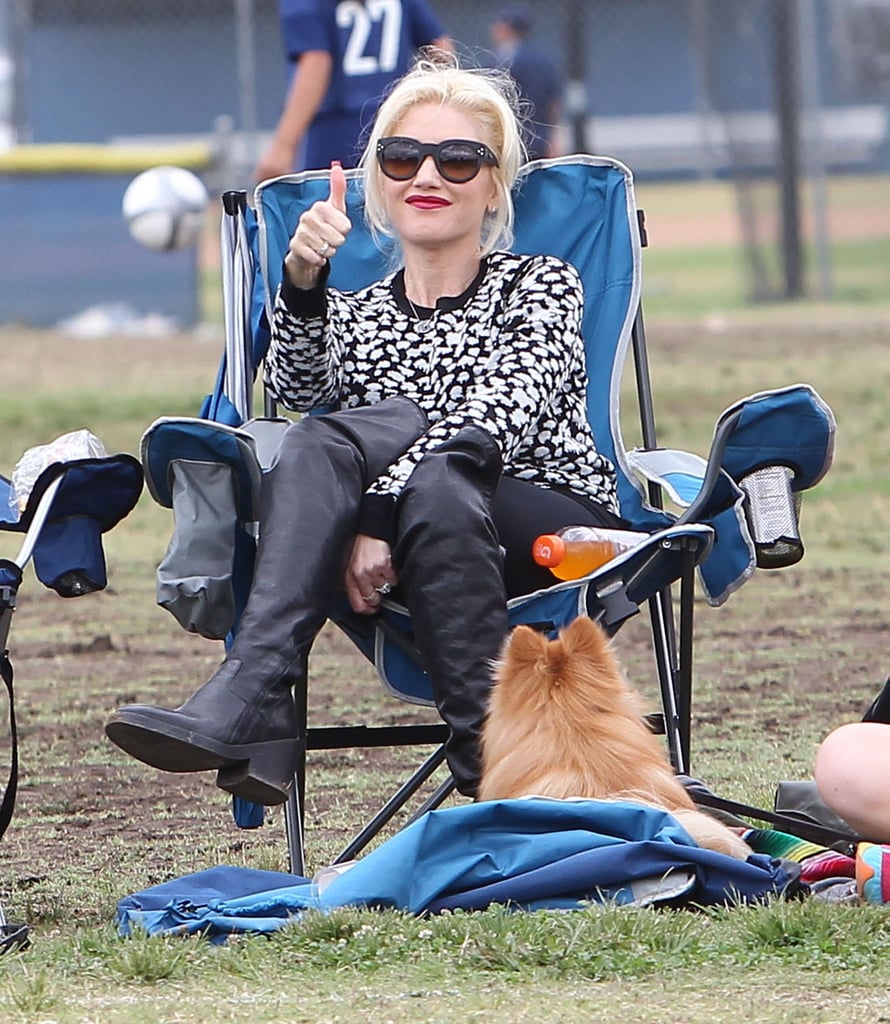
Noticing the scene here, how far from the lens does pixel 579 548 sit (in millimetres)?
3445

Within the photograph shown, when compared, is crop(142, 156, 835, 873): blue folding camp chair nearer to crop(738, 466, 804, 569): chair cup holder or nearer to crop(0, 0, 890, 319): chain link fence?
crop(738, 466, 804, 569): chair cup holder

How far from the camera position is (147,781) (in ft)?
14.0

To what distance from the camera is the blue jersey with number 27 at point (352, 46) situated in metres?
6.83

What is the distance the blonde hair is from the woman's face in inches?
0.8

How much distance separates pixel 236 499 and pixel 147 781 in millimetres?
1157

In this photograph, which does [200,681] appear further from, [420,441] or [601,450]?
[420,441]

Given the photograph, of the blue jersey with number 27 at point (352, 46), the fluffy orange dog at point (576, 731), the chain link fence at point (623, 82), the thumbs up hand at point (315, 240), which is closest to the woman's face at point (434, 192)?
the thumbs up hand at point (315, 240)

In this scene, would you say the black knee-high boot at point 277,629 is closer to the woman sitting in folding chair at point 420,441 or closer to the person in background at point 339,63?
the woman sitting in folding chair at point 420,441

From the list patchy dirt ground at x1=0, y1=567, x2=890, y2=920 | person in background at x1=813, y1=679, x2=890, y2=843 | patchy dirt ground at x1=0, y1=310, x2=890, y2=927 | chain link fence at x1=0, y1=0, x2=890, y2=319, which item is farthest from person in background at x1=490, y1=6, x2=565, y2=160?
person in background at x1=813, y1=679, x2=890, y2=843

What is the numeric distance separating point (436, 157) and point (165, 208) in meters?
4.81

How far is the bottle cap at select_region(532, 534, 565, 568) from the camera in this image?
340 centimetres

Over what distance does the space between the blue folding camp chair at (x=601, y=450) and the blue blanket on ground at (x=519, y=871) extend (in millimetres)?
419

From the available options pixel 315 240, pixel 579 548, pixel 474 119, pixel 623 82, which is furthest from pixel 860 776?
pixel 623 82

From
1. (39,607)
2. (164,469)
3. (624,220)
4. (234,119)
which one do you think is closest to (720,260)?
(234,119)
